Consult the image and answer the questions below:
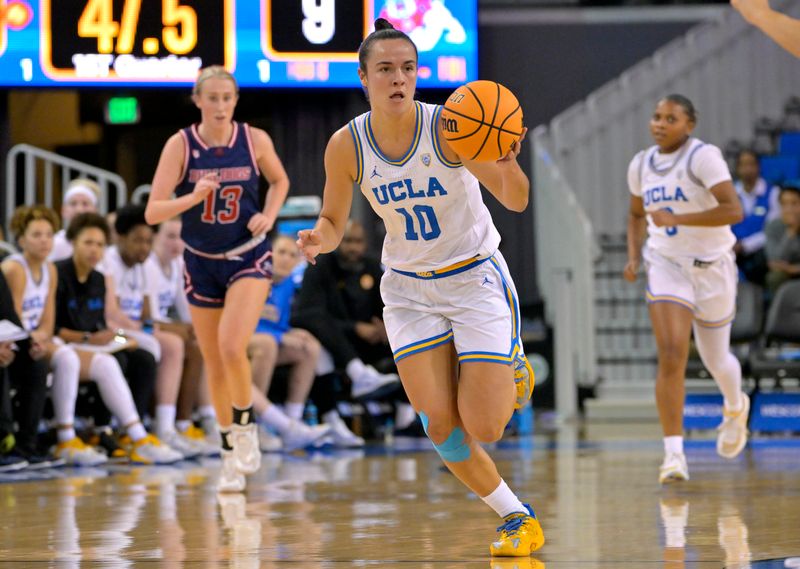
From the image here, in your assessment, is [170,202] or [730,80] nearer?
[170,202]

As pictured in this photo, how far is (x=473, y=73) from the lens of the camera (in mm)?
11141

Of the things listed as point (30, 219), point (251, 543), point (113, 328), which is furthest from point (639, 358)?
point (251, 543)

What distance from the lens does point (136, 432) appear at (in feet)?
25.0

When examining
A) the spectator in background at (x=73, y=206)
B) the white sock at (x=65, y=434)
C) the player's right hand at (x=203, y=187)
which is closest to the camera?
the player's right hand at (x=203, y=187)

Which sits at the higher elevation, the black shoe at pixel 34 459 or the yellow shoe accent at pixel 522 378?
the yellow shoe accent at pixel 522 378

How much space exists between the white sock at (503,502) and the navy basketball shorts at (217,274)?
217 cm

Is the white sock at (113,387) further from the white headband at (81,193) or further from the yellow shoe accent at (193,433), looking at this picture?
the white headband at (81,193)

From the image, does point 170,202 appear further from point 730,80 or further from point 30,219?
point 730,80

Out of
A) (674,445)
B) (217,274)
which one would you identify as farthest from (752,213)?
(217,274)

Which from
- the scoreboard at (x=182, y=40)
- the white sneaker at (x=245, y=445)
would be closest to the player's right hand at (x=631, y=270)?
the white sneaker at (x=245, y=445)

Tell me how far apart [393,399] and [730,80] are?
220 inches

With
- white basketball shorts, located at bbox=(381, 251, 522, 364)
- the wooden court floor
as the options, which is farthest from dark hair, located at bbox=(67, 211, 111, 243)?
white basketball shorts, located at bbox=(381, 251, 522, 364)

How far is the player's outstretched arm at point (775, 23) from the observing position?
12.1 feet

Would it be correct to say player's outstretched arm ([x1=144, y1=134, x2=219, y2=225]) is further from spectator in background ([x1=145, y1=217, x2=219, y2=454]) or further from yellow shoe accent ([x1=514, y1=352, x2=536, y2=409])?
spectator in background ([x1=145, y1=217, x2=219, y2=454])
